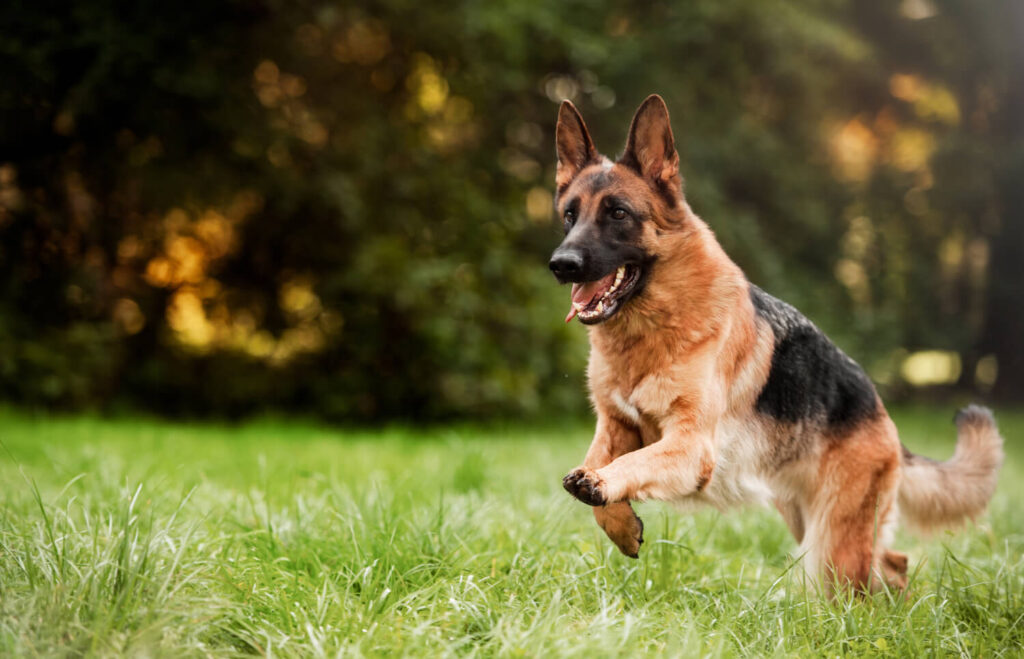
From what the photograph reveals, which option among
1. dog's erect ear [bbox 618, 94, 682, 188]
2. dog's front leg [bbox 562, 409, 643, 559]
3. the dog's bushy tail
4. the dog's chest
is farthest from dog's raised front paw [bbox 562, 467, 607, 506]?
the dog's bushy tail

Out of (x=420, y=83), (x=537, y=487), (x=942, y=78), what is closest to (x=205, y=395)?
(x=420, y=83)

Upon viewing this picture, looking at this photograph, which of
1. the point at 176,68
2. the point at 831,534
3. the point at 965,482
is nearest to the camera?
the point at 831,534

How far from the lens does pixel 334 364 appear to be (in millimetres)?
10586

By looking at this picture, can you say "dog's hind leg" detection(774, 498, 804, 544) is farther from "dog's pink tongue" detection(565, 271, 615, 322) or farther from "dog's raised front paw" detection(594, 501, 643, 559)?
"dog's pink tongue" detection(565, 271, 615, 322)

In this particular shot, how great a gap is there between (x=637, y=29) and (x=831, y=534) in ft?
30.9

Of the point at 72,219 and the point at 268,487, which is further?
the point at 72,219

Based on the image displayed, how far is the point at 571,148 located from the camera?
131 inches

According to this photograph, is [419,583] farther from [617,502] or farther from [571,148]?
[571,148]

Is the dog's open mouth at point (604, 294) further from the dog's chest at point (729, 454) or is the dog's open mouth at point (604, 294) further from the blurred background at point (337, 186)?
the blurred background at point (337, 186)

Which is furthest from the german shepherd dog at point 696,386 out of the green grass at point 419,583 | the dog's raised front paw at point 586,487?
the green grass at point 419,583

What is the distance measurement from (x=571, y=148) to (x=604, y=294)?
711 mm

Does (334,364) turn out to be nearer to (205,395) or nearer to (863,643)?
(205,395)

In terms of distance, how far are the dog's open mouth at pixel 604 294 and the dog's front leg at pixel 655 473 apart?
50 cm

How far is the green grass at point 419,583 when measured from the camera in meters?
2.40
